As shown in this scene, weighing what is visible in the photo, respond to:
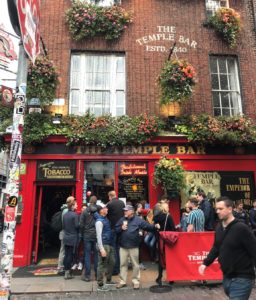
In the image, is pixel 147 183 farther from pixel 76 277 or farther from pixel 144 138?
pixel 76 277

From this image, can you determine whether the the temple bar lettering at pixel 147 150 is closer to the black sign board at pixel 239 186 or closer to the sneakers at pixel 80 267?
the black sign board at pixel 239 186

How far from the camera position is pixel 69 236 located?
858 centimetres

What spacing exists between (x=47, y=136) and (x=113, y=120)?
2.19 m

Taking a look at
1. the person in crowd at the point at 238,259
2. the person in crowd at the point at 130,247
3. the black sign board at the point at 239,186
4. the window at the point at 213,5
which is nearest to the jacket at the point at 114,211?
the person in crowd at the point at 130,247

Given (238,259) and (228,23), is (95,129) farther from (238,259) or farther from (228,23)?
(238,259)

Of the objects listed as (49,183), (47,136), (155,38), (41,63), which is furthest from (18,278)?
(155,38)

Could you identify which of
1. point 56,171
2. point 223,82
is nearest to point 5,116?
point 56,171

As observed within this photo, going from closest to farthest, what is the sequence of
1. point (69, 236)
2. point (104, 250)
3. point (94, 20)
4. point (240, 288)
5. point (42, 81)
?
point (240, 288), point (104, 250), point (69, 236), point (42, 81), point (94, 20)

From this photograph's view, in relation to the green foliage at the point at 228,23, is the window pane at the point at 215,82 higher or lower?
lower

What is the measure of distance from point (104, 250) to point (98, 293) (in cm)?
92

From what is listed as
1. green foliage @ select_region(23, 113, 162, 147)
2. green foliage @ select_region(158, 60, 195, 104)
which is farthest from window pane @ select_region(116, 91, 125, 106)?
green foliage @ select_region(158, 60, 195, 104)

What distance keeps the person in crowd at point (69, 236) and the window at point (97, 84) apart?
400cm

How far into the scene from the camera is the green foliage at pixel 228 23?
12.0 metres

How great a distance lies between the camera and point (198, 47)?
40.0 ft
